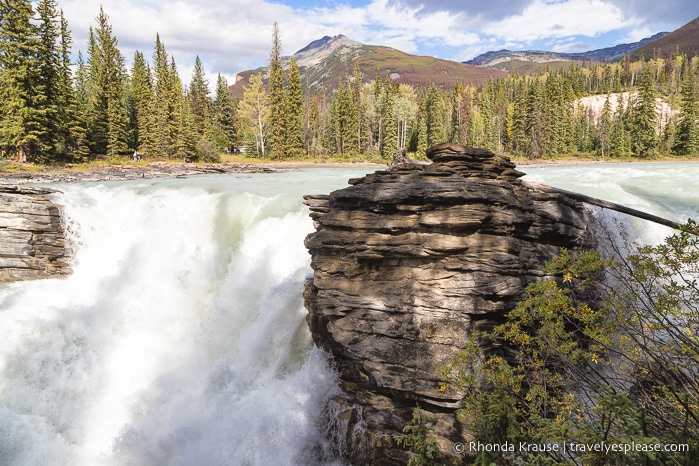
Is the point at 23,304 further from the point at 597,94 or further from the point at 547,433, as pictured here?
the point at 597,94

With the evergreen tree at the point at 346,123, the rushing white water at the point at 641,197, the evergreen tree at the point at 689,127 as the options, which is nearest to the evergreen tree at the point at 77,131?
the evergreen tree at the point at 346,123

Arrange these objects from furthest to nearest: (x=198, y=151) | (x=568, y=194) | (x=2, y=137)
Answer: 1. (x=198, y=151)
2. (x=2, y=137)
3. (x=568, y=194)

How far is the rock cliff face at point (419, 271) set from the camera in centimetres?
815

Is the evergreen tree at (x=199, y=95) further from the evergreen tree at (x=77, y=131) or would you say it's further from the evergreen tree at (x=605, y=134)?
the evergreen tree at (x=605, y=134)

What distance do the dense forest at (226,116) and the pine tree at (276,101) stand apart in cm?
15

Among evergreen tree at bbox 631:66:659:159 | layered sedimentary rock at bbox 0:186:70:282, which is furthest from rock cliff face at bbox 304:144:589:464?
evergreen tree at bbox 631:66:659:159

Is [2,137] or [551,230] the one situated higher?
[2,137]

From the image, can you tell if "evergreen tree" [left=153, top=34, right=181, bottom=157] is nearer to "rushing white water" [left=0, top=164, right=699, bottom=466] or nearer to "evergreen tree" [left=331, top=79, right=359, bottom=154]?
"evergreen tree" [left=331, top=79, right=359, bottom=154]

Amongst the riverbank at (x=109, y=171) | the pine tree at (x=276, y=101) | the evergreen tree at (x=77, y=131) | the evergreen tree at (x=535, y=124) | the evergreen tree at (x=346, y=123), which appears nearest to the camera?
the riverbank at (x=109, y=171)

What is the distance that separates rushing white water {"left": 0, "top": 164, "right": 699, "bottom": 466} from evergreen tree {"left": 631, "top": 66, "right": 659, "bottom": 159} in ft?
175

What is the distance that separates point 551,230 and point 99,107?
171 feet

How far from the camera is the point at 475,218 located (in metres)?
8.13

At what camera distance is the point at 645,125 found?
61.0 metres

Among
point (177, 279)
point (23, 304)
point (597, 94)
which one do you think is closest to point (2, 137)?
point (23, 304)
